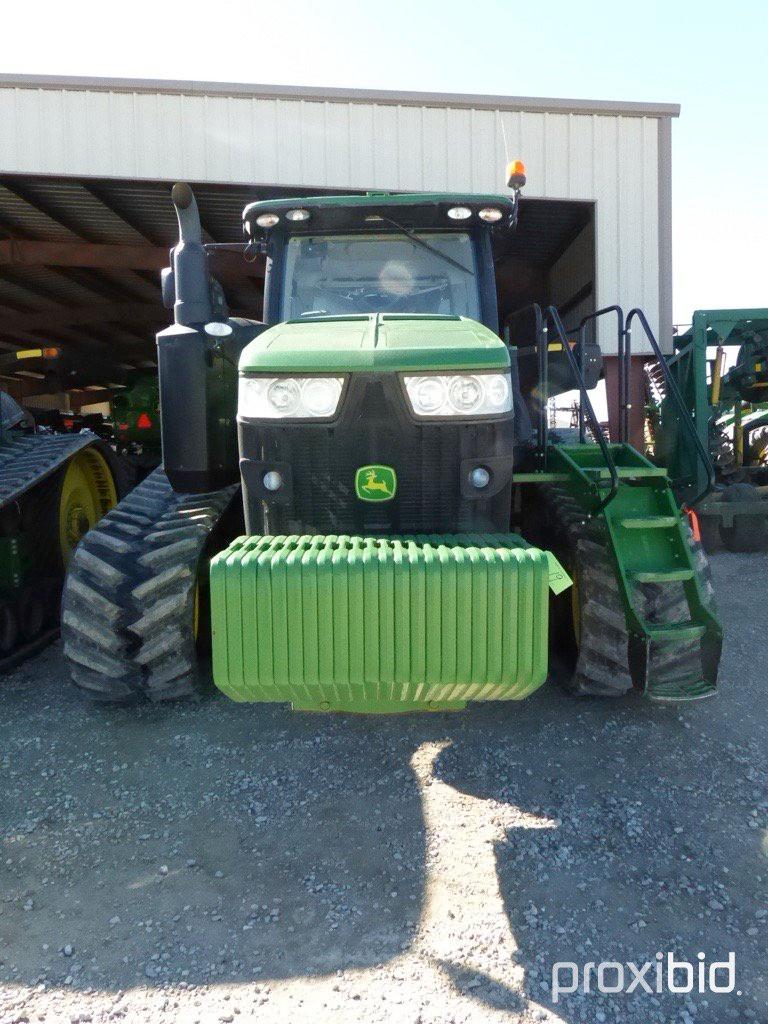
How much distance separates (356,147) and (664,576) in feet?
23.4

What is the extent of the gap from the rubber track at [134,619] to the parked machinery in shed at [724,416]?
5896 millimetres

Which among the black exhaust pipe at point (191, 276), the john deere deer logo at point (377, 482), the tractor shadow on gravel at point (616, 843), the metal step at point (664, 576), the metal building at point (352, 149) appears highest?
the metal building at point (352, 149)

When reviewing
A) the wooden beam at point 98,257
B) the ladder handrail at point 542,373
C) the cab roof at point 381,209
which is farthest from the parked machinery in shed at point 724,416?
the wooden beam at point 98,257

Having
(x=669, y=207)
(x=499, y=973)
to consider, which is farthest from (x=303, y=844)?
(x=669, y=207)

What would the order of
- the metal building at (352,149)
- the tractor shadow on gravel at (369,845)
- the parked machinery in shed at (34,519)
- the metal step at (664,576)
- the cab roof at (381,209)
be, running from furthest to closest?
1. the metal building at (352,149)
2. the parked machinery in shed at (34,519)
3. the cab roof at (381,209)
4. the metal step at (664,576)
5. the tractor shadow on gravel at (369,845)

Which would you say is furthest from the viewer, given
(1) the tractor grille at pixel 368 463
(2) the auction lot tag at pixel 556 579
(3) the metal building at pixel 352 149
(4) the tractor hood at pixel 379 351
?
(3) the metal building at pixel 352 149

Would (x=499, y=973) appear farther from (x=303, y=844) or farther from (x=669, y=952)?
(x=303, y=844)

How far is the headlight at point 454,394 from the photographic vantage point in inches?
115

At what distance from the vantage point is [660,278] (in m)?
8.93

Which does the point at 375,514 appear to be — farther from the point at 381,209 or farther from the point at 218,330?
the point at 381,209

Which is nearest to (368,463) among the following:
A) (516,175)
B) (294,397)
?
(294,397)

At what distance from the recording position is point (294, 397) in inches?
115

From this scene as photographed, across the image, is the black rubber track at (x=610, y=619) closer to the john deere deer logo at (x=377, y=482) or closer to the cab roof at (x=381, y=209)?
the john deere deer logo at (x=377, y=482)

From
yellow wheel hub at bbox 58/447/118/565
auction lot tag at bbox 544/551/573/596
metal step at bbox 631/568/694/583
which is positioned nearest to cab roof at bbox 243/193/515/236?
metal step at bbox 631/568/694/583
